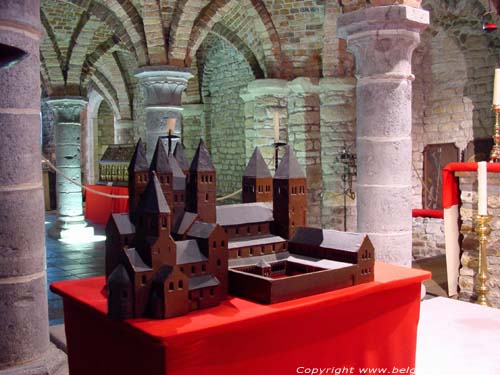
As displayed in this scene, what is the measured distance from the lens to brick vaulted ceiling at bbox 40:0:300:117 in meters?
7.93

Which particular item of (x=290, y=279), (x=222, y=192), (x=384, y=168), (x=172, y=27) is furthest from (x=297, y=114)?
(x=290, y=279)

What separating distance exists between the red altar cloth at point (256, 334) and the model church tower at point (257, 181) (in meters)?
0.67

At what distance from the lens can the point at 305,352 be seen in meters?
2.09

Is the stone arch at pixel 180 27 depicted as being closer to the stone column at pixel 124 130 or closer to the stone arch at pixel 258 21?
the stone arch at pixel 258 21

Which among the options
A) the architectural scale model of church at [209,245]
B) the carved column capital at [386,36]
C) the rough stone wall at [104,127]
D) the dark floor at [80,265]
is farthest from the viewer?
the rough stone wall at [104,127]

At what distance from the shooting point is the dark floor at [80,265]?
6187mm

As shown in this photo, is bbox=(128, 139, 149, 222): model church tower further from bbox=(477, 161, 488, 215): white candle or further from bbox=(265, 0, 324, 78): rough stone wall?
bbox=(265, 0, 324, 78): rough stone wall

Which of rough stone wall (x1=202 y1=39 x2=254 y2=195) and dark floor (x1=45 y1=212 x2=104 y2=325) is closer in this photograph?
dark floor (x1=45 y1=212 x2=104 y2=325)

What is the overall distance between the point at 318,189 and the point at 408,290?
6.53m

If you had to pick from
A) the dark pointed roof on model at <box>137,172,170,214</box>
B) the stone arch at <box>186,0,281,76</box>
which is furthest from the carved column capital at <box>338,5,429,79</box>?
the stone arch at <box>186,0,281,76</box>

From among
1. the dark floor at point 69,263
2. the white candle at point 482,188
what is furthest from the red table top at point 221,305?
the dark floor at point 69,263

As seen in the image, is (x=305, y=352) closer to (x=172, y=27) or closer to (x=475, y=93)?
(x=172, y=27)

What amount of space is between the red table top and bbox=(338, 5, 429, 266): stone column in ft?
5.06

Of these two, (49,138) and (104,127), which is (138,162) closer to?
(49,138)
